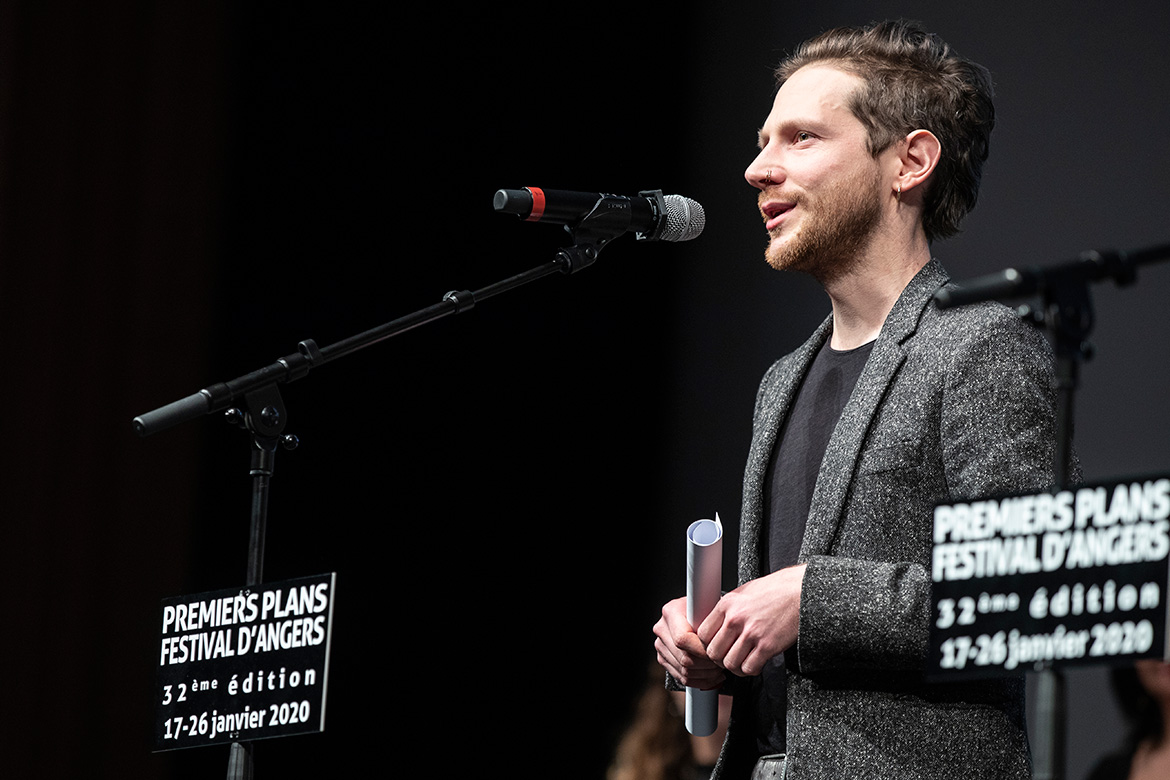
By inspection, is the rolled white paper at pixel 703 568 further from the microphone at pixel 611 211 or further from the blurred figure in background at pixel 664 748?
the blurred figure in background at pixel 664 748

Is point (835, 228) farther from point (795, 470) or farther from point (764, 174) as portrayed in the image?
point (795, 470)

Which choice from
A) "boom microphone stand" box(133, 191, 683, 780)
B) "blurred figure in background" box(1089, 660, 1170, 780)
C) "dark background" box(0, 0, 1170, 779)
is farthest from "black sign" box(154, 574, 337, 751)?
"dark background" box(0, 0, 1170, 779)

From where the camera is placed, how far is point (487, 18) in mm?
4352

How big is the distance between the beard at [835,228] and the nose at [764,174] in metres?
0.06

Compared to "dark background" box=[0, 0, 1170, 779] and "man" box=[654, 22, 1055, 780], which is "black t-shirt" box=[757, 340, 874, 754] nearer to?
"man" box=[654, 22, 1055, 780]

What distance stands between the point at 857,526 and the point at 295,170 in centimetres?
287

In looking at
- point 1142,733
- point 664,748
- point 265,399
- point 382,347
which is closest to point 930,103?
point 265,399

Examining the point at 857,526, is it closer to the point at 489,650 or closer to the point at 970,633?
the point at 970,633

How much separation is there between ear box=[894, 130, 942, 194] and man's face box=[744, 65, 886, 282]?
4 cm

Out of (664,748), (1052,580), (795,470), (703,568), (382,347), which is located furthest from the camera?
(382,347)

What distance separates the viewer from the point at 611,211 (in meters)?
2.10

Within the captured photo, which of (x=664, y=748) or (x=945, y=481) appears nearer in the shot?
(x=945, y=481)

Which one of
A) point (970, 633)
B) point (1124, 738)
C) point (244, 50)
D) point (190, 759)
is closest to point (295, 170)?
point (244, 50)

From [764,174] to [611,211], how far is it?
243 mm
